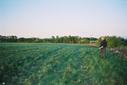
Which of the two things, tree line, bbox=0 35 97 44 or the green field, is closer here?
Answer: the green field

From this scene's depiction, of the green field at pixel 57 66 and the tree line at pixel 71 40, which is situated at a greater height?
the tree line at pixel 71 40

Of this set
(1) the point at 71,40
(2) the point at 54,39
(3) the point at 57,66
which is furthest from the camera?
(1) the point at 71,40

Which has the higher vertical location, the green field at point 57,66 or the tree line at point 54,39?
the tree line at point 54,39

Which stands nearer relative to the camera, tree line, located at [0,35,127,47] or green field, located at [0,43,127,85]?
green field, located at [0,43,127,85]

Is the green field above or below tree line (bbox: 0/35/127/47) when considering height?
below

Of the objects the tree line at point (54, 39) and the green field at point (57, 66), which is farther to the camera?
the tree line at point (54, 39)

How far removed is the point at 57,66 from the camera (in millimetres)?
5535

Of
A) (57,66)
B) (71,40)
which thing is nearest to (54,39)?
(71,40)

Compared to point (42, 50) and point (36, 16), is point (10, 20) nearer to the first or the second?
point (36, 16)

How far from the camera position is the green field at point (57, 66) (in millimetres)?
5305

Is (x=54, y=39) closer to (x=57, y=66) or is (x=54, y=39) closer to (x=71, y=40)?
(x=71, y=40)

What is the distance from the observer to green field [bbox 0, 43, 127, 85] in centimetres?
530

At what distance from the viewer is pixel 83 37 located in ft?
19.6

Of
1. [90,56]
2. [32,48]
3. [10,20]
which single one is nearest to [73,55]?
[90,56]
